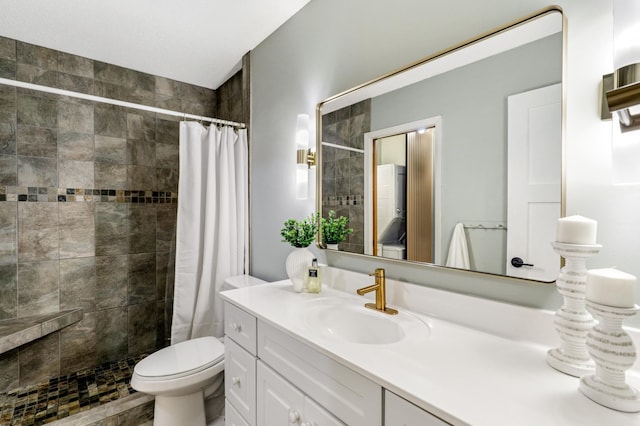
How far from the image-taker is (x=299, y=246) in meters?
1.59

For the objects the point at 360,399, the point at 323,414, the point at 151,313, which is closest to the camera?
the point at 360,399

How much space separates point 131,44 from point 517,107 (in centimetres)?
243

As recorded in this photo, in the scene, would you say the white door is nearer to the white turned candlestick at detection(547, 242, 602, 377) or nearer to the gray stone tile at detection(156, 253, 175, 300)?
the white turned candlestick at detection(547, 242, 602, 377)

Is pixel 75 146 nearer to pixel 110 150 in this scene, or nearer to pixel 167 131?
pixel 110 150

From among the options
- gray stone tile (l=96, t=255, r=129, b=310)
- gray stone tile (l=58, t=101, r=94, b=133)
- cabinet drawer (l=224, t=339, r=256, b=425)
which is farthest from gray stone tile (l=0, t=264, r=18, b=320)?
cabinet drawer (l=224, t=339, r=256, b=425)

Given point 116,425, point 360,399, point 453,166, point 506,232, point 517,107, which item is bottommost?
point 116,425

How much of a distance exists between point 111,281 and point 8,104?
1387mm

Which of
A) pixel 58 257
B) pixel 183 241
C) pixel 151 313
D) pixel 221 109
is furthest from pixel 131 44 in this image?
pixel 151 313

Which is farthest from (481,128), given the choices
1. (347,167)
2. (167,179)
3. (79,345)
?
(79,345)

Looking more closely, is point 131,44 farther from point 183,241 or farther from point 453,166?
point 453,166

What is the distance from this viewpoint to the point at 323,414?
896 millimetres

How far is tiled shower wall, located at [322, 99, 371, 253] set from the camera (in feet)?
4.86

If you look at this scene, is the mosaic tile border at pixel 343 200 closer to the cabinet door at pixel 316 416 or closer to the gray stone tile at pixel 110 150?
the cabinet door at pixel 316 416

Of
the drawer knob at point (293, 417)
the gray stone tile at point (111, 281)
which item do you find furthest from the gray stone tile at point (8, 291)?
the drawer knob at point (293, 417)
